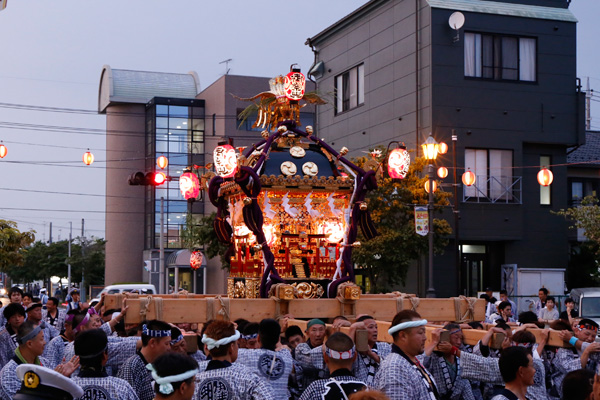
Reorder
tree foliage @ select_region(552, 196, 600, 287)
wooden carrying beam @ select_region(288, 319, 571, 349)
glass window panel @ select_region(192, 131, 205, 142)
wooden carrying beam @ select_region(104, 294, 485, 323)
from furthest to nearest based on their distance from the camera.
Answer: glass window panel @ select_region(192, 131, 205, 142)
tree foliage @ select_region(552, 196, 600, 287)
wooden carrying beam @ select_region(104, 294, 485, 323)
wooden carrying beam @ select_region(288, 319, 571, 349)

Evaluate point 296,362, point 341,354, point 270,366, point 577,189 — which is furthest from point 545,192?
point 341,354

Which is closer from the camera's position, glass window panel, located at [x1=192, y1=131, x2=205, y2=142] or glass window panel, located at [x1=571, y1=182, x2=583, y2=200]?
glass window panel, located at [x1=571, y1=182, x2=583, y2=200]

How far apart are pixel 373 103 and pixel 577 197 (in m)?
9.60

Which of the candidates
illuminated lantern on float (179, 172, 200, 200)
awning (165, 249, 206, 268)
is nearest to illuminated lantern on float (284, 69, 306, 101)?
illuminated lantern on float (179, 172, 200, 200)

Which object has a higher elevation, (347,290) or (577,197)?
(577,197)

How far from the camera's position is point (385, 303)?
12.3 meters

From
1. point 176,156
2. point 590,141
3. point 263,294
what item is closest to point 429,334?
point 263,294

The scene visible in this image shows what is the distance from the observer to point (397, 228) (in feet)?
94.7

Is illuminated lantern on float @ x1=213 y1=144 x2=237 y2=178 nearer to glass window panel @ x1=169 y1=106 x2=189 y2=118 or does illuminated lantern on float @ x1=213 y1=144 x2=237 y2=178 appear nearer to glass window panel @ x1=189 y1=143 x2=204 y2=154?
glass window panel @ x1=169 y1=106 x2=189 y2=118

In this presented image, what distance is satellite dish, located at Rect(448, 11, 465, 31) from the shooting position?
3042 centimetres

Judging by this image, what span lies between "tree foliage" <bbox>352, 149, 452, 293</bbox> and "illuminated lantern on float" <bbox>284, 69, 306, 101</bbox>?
13.6 m

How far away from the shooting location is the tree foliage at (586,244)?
29.3m

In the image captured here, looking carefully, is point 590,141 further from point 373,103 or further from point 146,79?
point 146,79

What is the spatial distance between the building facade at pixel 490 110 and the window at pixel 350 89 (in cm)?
161
